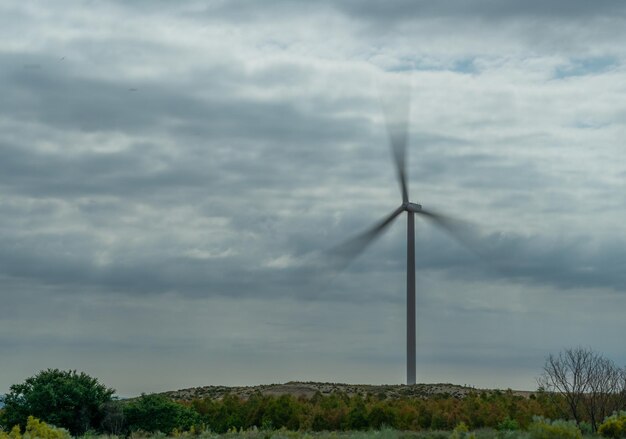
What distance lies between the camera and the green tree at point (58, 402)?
58.2 metres

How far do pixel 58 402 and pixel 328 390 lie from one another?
45.9 meters

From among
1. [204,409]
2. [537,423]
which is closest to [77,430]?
[204,409]

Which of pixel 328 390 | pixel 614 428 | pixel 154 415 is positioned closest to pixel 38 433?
pixel 614 428

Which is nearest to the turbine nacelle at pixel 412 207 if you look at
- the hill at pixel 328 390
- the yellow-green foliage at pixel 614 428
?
the hill at pixel 328 390

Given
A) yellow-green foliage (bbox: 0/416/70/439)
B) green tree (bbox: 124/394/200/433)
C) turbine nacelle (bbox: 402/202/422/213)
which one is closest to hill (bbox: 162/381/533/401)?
turbine nacelle (bbox: 402/202/422/213)

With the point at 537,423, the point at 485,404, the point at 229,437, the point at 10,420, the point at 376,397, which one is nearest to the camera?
the point at 537,423

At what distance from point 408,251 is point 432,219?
3360 mm

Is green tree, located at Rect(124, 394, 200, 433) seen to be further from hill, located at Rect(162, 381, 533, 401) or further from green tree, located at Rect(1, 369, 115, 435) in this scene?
hill, located at Rect(162, 381, 533, 401)

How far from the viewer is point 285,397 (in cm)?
7281

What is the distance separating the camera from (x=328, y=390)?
100 metres

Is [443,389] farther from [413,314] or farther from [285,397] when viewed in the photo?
[285,397]

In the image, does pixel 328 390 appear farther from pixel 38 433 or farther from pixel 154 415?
pixel 38 433

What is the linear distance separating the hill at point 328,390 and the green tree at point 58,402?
33142 mm

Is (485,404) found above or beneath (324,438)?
above
